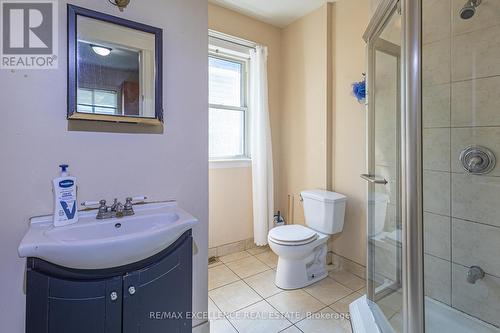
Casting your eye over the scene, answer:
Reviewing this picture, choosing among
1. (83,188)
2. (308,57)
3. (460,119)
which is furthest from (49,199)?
(308,57)

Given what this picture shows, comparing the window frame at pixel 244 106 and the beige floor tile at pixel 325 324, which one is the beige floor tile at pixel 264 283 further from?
the window frame at pixel 244 106

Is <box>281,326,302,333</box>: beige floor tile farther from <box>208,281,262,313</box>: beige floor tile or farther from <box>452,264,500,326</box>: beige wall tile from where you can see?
<box>452,264,500,326</box>: beige wall tile

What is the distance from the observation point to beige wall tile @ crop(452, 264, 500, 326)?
1300 millimetres

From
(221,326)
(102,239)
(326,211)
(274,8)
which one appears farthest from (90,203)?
(274,8)

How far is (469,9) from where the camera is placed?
133cm

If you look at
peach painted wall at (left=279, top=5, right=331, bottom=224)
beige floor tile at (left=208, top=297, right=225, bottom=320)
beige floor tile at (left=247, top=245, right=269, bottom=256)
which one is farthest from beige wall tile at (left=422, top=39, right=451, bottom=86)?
beige floor tile at (left=247, top=245, right=269, bottom=256)

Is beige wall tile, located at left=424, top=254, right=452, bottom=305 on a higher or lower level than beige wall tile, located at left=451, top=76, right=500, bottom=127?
lower

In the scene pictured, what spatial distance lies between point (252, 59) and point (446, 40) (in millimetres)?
1677

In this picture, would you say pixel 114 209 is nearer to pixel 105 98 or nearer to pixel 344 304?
pixel 105 98

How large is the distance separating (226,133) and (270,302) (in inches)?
64.9

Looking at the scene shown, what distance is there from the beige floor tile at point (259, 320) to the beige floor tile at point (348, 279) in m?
0.72

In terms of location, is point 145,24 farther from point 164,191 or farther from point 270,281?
point 270,281

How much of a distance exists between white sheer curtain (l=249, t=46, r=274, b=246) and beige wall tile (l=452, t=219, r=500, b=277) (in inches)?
61.1

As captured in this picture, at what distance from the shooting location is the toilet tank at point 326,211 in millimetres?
2102
